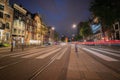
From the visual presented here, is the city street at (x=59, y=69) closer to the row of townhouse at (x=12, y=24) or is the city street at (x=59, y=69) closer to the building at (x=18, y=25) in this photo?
the row of townhouse at (x=12, y=24)

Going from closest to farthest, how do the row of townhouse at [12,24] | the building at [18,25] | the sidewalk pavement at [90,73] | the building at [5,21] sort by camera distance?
1. the sidewalk pavement at [90,73]
2. the building at [5,21]
3. the row of townhouse at [12,24]
4. the building at [18,25]

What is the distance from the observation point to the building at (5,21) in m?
33.4

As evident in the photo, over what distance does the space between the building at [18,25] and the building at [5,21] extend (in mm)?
2317

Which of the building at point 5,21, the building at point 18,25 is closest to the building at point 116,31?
the building at point 18,25

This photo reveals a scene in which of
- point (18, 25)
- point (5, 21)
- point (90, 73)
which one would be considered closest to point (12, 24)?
point (5, 21)

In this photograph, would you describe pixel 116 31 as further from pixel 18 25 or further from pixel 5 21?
pixel 5 21

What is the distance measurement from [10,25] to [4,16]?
3741mm

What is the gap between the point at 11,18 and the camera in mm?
37875

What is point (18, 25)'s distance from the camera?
1666 inches

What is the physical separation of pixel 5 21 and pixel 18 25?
294 inches

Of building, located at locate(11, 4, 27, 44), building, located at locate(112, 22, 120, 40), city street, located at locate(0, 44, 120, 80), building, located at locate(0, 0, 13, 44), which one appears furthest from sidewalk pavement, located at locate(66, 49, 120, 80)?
building, located at locate(112, 22, 120, 40)

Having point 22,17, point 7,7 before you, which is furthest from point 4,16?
point 22,17

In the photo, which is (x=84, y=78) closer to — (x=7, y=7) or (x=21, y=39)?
(x=7, y=7)

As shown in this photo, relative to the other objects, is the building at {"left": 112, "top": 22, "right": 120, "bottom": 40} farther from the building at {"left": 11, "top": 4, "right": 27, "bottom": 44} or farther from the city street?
the city street
